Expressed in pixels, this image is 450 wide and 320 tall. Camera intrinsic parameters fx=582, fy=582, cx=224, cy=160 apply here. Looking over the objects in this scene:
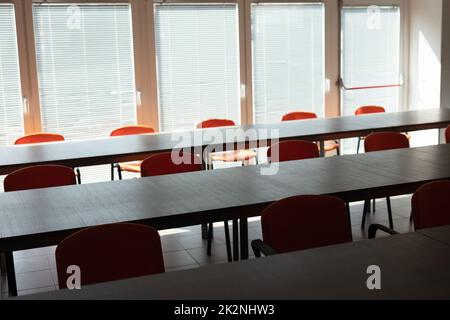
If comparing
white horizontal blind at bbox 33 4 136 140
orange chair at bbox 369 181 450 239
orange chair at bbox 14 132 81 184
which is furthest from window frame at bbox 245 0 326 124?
orange chair at bbox 369 181 450 239

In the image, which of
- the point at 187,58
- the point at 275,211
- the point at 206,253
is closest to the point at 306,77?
the point at 187,58

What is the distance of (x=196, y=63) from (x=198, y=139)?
179cm

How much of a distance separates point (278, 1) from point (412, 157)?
343 cm

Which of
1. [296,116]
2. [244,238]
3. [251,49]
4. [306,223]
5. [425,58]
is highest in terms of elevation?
[251,49]

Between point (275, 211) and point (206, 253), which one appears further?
point (206, 253)

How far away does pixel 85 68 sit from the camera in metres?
5.86

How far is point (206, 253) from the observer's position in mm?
4277

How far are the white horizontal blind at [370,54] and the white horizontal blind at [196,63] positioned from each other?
1.48 meters

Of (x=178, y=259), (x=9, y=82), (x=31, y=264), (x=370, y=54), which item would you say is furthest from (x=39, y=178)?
(x=370, y=54)

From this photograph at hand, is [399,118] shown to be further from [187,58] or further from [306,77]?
[187,58]

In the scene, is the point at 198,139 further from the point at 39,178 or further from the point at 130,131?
the point at 39,178

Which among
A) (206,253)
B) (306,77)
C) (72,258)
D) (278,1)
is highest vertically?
(278,1)

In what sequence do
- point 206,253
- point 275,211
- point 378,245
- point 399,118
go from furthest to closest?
point 399,118 → point 206,253 → point 275,211 → point 378,245

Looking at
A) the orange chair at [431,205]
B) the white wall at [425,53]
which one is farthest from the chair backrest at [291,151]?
the white wall at [425,53]
